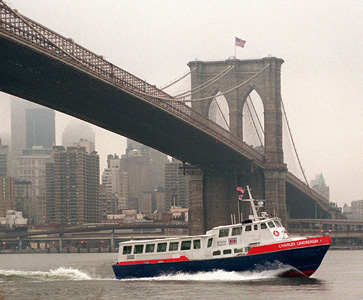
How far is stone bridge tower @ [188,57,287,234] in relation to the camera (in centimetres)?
9475

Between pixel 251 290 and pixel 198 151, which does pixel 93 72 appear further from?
pixel 198 151

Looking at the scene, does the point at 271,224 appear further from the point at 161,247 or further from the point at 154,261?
the point at 154,261

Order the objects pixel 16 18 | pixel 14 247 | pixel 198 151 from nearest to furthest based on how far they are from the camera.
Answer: pixel 16 18, pixel 198 151, pixel 14 247

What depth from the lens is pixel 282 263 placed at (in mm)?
47906

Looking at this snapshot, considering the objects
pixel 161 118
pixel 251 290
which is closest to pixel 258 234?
pixel 251 290

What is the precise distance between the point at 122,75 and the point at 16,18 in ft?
47.0

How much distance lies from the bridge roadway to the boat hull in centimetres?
1559

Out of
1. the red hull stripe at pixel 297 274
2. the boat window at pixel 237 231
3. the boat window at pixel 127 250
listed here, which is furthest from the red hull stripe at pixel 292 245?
the boat window at pixel 127 250

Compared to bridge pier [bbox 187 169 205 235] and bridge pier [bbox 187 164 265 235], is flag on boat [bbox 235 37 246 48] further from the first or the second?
bridge pier [bbox 187 169 205 235]

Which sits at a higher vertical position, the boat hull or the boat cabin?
the boat cabin

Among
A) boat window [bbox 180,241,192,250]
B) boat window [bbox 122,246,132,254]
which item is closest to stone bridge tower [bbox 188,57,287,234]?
boat window [bbox 122,246,132,254]

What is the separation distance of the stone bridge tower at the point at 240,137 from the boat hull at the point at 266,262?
44.3 meters

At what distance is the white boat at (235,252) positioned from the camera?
47.7 m

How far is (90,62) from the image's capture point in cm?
5972
